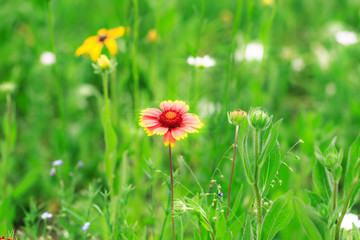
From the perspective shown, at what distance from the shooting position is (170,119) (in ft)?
3.26

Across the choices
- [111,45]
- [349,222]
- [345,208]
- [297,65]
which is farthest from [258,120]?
[297,65]

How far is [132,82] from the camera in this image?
5.29 feet

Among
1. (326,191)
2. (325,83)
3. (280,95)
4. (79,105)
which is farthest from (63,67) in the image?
(326,191)

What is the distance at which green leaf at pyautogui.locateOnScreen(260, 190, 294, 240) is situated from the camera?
93 cm

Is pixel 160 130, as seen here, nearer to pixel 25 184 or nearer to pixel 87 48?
pixel 87 48

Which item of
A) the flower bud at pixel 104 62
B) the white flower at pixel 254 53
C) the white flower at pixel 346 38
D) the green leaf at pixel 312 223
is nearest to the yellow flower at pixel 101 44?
the flower bud at pixel 104 62

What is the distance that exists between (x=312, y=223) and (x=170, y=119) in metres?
0.37

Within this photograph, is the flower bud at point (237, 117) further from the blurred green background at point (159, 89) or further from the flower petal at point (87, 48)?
the flower petal at point (87, 48)

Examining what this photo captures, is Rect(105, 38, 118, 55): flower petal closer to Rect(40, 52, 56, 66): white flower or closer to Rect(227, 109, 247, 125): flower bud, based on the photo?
Rect(227, 109, 247, 125): flower bud

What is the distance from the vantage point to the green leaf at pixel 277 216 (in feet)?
3.05

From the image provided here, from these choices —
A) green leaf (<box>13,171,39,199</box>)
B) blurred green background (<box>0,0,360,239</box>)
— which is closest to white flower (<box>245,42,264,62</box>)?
blurred green background (<box>0,0,360,239</box>)

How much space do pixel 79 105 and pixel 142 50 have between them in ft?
1.81

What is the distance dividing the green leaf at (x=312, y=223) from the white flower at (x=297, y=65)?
5.49 feet

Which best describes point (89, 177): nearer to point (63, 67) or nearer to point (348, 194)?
point (63, 67)
